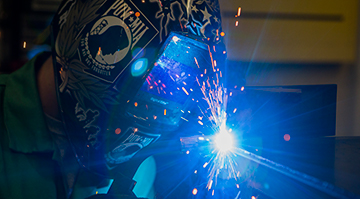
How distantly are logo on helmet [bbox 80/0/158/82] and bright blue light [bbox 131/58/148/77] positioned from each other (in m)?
0.02

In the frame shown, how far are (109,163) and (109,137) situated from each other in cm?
10

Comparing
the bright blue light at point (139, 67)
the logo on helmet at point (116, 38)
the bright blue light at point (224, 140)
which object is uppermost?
the logo on helmet at point (116, 38)

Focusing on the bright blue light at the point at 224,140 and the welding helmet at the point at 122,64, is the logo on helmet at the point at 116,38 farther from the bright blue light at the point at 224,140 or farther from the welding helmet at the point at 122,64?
the bright blue light at the point at 224,140

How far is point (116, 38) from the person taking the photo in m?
0.56

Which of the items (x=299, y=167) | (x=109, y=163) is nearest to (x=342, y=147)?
(x=299, y=167)

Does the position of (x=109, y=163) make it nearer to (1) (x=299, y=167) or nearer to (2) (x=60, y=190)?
(2) (x=60, y=190)

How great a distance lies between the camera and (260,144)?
798 millimetres

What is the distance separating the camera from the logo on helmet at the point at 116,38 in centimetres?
56

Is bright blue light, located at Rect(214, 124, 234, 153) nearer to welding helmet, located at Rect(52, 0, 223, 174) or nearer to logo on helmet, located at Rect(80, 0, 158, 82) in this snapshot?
welding helmet, located at Rect(52, 0, 223, 174)

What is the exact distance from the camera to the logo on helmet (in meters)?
0.56

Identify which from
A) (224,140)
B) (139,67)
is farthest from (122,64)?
(224,140)

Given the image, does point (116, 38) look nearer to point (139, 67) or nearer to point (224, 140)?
point (139, 67)

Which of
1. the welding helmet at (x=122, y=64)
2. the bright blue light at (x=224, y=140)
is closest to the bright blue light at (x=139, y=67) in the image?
the welding helmet at (x=122, y=64)

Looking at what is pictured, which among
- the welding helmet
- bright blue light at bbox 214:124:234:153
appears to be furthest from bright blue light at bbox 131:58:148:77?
bright blue light at bbox 214:124:234:153
